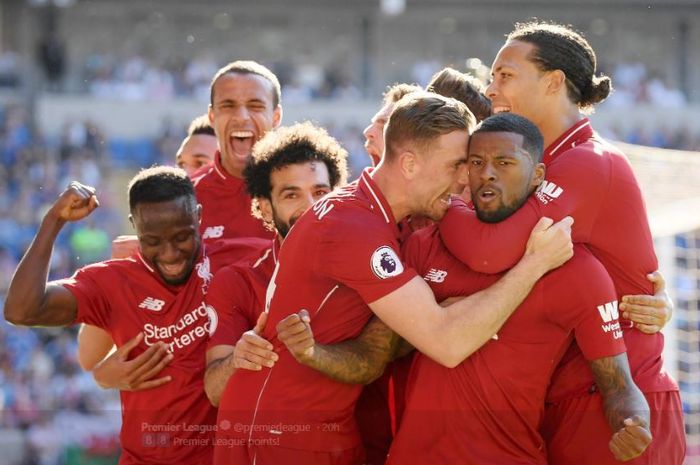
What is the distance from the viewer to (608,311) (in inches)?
156

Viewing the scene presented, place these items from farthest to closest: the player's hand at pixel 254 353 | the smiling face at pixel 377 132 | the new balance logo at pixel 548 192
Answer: the smiling face at pixel 377 132 → the player's hand at pixel 254 353 → the new balance logo at pixel 548 192

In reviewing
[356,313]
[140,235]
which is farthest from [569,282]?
[140,235]

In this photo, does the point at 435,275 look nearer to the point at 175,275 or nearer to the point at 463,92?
the point at 463,92

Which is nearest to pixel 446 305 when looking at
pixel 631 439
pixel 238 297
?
pixel 631 439

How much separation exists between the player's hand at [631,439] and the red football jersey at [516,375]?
27 cm

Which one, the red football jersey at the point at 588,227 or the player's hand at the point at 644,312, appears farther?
the player's hand at the point at 644,312

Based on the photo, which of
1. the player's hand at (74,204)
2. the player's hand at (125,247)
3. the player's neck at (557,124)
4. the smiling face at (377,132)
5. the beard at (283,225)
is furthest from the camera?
the player's hand at (125,247)

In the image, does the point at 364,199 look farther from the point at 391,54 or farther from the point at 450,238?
the point at 391,54

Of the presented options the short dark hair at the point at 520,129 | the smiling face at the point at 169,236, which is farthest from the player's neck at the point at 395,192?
the smiling face at the point at 169,236

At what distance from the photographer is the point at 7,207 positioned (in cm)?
1792

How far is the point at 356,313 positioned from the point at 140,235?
4.35ft

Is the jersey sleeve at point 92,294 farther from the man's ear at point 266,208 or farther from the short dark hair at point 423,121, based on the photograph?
the short dark hair at point 423,121

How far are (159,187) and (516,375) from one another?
199 cm

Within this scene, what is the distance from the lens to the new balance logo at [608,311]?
393 cm
